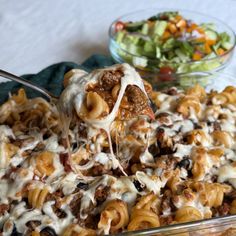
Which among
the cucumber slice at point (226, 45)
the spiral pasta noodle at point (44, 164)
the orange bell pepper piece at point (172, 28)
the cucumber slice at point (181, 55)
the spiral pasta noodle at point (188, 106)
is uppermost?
the spiral pasta noodle at point (44, 164)

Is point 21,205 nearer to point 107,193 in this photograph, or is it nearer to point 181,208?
point 107,193

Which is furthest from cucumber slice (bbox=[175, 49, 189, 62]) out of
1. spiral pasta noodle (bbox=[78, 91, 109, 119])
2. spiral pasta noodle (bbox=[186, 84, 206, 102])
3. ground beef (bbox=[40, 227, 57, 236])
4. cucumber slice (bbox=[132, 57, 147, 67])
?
ground beef (bbox=[40, 227, 57, 236])

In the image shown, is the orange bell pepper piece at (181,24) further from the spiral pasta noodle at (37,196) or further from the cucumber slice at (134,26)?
the spiral pasta noodle at (37,196)

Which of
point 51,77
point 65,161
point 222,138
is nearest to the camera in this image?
point 65,161

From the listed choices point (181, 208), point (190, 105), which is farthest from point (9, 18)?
point (181, 208)

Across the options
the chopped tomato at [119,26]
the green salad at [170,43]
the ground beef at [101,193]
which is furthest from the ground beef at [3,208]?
the chopped tomato at [119,26]

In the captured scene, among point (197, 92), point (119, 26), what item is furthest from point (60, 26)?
point (197, 92)

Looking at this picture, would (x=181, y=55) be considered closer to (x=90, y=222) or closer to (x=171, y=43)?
(x=171, y=43)
